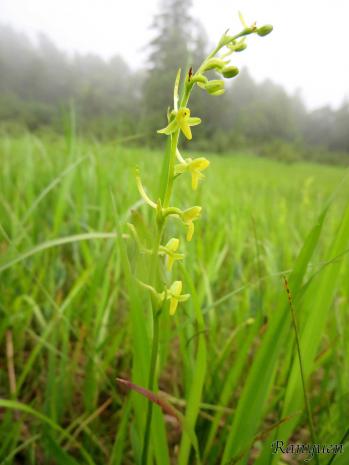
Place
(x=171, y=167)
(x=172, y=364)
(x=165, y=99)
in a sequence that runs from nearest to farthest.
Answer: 1. (x=171, y=167)
2. (x=172, y=364)
3. (x=165, y=99)

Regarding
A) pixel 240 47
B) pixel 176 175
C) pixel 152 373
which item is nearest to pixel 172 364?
pixel 152 373

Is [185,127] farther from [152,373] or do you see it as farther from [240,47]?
[152,373]

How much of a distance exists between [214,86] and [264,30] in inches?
3.5

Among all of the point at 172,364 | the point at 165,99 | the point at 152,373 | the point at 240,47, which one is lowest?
the point at 172,364

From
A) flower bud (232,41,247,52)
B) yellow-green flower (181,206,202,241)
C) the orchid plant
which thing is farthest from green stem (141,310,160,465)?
flower bud (232,41,247,52)

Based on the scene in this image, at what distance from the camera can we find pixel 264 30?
456 mm

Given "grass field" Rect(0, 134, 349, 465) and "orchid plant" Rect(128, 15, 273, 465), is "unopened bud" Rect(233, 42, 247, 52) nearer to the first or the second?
"orchid plant" Rect(128, 15, 273, 465)

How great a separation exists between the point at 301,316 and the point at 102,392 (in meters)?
0.51

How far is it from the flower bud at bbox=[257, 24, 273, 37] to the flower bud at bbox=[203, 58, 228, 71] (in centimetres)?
5

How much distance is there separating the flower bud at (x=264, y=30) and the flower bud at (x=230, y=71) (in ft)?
0.16

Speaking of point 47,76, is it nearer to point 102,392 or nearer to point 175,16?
point 175,16

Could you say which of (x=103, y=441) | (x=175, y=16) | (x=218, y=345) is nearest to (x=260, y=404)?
(x=103, y=441)

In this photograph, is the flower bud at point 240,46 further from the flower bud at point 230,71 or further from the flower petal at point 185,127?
the flower petal at point 185,127

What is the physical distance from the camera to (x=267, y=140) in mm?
22594
